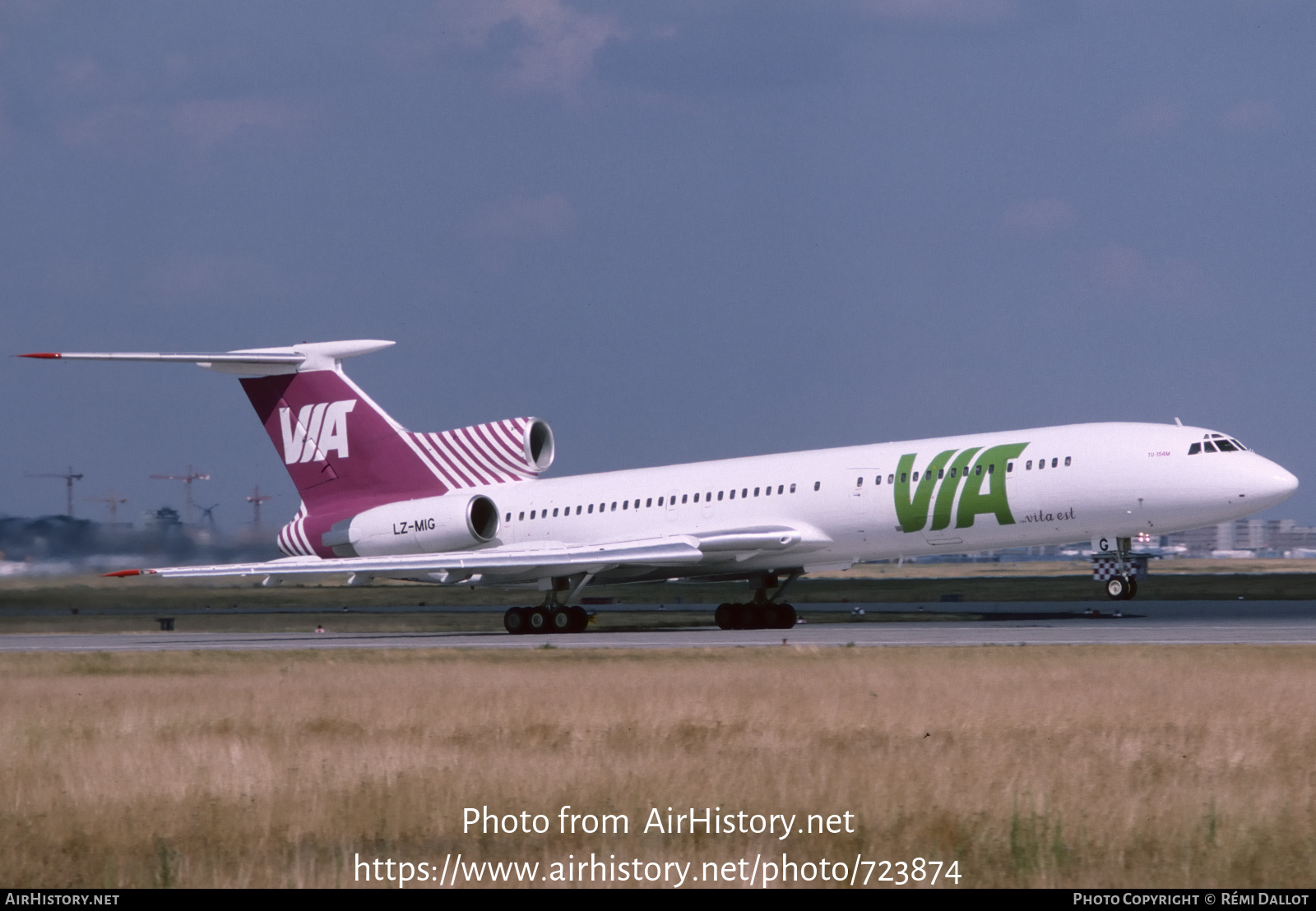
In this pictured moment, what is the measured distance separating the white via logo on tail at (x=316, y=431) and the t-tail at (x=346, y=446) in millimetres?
20

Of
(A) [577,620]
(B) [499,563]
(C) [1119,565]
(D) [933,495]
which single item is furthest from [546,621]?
(C) [1119,565]

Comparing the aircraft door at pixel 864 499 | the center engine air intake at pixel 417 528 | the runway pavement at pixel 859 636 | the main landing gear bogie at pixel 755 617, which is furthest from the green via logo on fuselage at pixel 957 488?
the center engine air intake at pixel 417 528

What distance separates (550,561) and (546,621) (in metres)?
1.70

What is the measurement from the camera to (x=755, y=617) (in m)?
36.2

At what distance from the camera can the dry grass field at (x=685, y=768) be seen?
974cm

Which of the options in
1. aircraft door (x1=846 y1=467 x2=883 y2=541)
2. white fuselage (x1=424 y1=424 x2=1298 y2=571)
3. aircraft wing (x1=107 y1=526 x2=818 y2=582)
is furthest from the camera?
aircraft wing (x1=107 y1=526 x2=818 y2=582)

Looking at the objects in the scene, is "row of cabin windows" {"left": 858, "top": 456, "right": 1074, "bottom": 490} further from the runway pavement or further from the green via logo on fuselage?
the runway pavement

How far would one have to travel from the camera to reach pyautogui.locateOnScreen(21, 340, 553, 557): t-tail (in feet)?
130

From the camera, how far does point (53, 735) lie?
16047 mm

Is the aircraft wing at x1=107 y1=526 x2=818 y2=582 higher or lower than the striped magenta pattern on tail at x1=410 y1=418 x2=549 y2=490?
lower

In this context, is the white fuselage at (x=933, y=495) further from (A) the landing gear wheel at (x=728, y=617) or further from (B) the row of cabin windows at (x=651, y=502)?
(A) the landing gear wheel at (x=728, y=617)

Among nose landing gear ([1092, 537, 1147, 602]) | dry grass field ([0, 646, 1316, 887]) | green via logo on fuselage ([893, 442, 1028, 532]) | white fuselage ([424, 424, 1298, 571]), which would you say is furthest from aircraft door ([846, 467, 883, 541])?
dry grass field ([0, 646, 1316, 887])

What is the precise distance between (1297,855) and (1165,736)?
5.15m

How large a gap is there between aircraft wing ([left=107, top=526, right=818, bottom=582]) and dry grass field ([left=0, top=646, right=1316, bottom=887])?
12.5 meters
